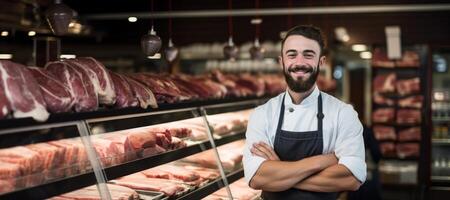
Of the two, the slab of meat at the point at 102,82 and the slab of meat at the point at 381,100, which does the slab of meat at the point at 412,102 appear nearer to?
the slab of meat at the point at 381,100

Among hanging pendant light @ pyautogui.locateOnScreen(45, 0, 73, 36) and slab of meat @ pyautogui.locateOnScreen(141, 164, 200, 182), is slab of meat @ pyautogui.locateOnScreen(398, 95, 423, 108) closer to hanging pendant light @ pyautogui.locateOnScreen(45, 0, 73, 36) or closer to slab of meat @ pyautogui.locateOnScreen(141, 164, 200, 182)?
slab of meat @ pyautogui.locateOnScreen(141, 164, 200, 182)

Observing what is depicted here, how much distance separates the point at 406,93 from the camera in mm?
10805

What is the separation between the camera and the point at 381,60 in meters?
10.8

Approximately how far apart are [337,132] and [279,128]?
0.27 meters

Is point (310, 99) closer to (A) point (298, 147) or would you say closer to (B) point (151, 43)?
(A) point (298, 147)

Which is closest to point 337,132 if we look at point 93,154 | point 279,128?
point 279,128

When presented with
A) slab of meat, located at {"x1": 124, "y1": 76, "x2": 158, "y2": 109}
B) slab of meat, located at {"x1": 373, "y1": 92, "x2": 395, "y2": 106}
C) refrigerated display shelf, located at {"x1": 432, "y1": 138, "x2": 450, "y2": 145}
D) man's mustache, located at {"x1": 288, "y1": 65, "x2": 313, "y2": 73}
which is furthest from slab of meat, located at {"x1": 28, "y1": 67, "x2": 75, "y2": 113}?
refrigerated display shelf, located at {"x1": 432, "y1": 138, "x2": 450, "y2": 145}

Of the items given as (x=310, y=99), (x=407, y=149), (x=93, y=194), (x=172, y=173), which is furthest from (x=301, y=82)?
(x=407, y=149)

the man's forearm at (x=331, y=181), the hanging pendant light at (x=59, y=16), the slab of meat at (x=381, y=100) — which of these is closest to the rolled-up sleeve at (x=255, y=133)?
the man's forearm at (x=331, y=181)

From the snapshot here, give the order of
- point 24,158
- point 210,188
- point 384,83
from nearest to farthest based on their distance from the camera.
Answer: point 24,158 < point 210,188 < point 384,83

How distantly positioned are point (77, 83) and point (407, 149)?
859cm

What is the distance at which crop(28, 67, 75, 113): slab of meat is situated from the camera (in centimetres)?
281

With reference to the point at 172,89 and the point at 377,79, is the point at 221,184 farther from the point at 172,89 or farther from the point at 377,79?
the point at 377,79

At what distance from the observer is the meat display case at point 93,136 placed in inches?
99.1
